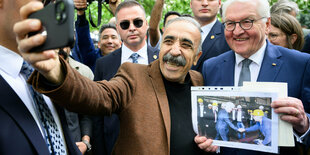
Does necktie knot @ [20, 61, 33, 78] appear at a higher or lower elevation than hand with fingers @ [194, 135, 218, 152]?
higher

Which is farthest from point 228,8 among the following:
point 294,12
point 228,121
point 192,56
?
point 294,12

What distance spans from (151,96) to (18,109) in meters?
1.20

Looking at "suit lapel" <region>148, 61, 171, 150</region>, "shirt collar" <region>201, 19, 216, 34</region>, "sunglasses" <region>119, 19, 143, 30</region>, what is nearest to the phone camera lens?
"suit lapel" <region>148, 61, 171, 150</region>

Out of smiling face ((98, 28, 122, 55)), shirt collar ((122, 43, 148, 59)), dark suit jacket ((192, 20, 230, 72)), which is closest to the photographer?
dark suit jacket ((192, 20, 230, 72))

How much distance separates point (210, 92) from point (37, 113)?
1.27 meters

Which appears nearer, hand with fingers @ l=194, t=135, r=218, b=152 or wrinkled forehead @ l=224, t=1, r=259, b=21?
hand with fingers @ l=194, t=135, r=218, b=152

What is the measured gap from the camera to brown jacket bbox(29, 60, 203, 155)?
1.92 m

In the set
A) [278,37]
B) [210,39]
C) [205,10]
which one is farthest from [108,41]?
[278,37]

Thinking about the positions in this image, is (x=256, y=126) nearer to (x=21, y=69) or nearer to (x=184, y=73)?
(x=184, y=73)

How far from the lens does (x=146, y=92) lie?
89.3 inches

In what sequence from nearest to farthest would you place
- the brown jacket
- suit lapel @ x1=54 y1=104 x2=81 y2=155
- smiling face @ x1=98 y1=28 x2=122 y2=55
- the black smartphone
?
the black smartphone → suit lapel @ x1=54 y1=104 x2=81 y2=155 → the brown jacket → smiling face @ x1=98 y1=28 x2=122 y2=55

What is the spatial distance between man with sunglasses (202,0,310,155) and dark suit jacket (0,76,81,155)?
1.73 m

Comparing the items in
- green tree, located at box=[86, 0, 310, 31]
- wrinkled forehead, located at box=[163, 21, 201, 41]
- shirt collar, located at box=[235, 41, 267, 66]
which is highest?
green tree, located at box=[86, 0, 310, 31]

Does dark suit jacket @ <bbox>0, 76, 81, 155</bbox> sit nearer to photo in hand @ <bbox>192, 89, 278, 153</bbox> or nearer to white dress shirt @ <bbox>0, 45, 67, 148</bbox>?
white dress shirt @ <bbox>0, 45, 67, 148</bbox>
